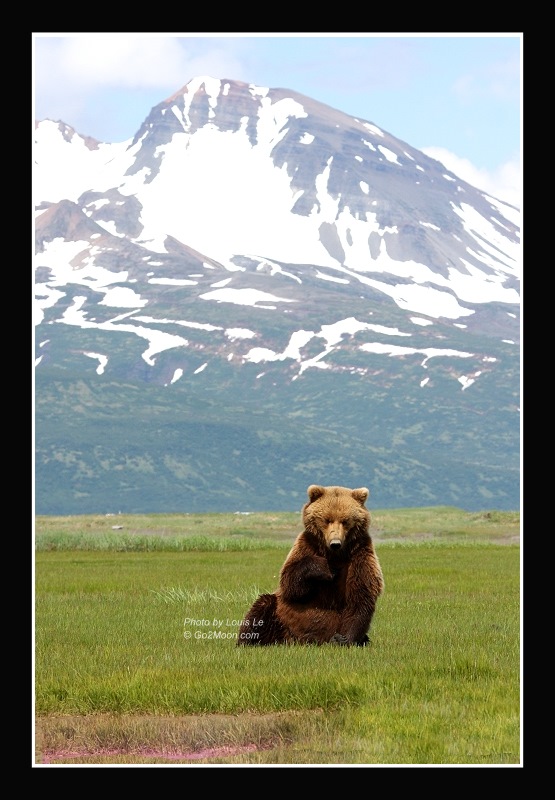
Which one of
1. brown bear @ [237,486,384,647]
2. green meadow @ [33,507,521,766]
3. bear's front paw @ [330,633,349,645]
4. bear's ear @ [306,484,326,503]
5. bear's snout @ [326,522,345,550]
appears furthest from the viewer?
bear's front paw @ [330,633,349,645]

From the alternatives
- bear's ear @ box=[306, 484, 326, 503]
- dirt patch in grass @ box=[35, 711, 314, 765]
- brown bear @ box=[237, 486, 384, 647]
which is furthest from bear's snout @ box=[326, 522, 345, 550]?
dirt patch in grass @ box=[35, 711, 314, 765]

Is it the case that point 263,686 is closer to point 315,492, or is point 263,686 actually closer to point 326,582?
point 326,582

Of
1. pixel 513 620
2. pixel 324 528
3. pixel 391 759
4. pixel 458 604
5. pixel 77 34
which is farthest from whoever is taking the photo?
pixel 458 604

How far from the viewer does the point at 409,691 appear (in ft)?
38.0

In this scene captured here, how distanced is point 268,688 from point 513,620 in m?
7.13

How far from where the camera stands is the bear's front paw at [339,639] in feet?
42.7

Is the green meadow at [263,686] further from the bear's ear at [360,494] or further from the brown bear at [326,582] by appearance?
the bear's ear at [360,494]

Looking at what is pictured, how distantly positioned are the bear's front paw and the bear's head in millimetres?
1096

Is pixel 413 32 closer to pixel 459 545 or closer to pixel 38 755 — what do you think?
pixel 38 755

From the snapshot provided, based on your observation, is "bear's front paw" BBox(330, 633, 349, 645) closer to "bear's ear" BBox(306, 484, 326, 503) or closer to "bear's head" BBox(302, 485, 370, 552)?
"bear's head" BBox(302, 485, 370, 552)

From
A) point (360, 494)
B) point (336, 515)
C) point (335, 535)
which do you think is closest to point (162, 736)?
point (335, 535)

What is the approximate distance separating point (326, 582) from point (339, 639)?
626 millimetres

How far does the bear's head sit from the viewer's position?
12305mm
